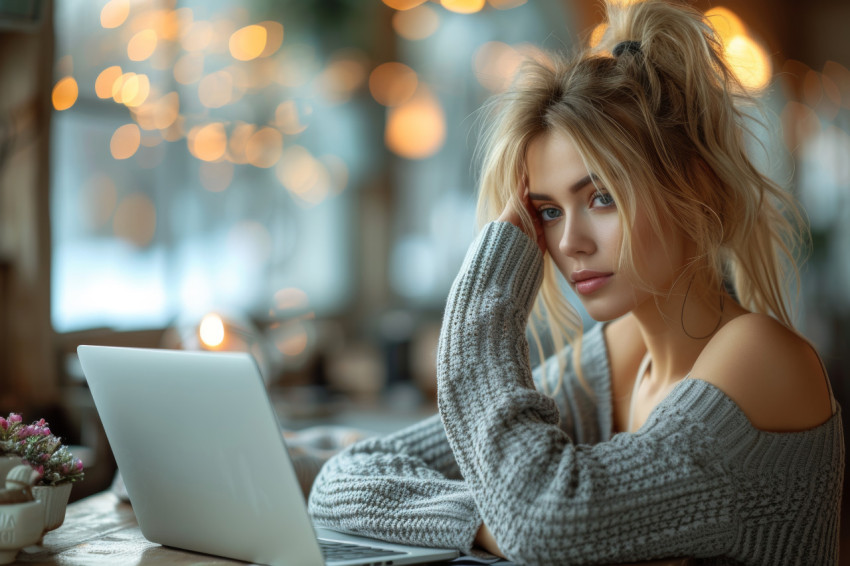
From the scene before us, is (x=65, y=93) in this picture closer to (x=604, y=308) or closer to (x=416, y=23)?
(x=416, y=23)

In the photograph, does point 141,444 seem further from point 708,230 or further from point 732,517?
point 708,230

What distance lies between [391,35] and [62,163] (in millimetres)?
2386

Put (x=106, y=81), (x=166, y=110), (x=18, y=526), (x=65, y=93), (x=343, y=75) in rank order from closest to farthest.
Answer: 1. (x=18, y=526)
2. (x=65, y=93)
3. (x=106, y=81)
4. (x=166, y=110)
5. (x=343, y=75)

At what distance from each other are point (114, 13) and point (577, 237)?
10.2 ft

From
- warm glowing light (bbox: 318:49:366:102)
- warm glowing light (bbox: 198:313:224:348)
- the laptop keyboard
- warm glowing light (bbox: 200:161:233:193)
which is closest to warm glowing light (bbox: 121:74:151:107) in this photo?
warm glowing light (bbox: 200:161:233:193)

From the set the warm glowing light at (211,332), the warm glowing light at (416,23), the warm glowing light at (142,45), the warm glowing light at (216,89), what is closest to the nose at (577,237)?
the warm glowing light at (211,332)

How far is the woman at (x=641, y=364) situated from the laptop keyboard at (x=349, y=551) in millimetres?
45

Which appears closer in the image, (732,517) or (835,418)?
(732,517)

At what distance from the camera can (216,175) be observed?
4273 millimetres

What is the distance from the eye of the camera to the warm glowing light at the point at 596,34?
4.16 ft

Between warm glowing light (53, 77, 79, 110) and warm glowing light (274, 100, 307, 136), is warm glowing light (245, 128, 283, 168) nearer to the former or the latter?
warm glowing light (274, 100, 307, 136)

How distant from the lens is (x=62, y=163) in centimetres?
336

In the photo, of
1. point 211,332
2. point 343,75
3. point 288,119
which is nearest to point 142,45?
point 288,119

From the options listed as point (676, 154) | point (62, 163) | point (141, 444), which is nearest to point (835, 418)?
point (676, 154)
